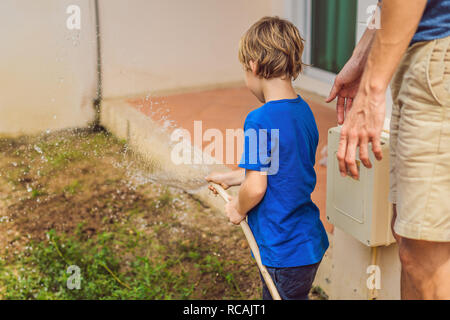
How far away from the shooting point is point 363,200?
82.2 inches

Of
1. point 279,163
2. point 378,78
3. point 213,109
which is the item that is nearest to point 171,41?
point 213,109

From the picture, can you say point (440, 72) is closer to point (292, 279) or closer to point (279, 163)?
point (279, 163)

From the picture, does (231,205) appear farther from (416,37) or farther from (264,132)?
(416,37)

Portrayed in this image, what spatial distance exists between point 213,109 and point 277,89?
259 cm

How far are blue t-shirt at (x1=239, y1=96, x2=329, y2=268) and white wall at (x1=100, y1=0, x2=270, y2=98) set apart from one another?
2.14 m

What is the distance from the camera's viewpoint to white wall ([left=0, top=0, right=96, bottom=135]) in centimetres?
348

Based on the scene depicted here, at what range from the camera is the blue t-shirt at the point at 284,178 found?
1662mm

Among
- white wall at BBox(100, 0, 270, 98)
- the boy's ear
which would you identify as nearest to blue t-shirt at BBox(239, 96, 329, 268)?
the boy's ear

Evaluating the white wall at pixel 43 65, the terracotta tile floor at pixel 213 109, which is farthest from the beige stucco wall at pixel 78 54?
the terracotta tile floor at pixel 213 109

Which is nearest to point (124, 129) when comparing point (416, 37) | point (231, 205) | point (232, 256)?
point (232, 256)

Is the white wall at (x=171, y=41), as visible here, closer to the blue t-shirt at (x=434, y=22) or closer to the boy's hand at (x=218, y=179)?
the boy's hand at (x=218, y=179)

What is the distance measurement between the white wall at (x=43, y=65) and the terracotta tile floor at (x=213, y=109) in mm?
394

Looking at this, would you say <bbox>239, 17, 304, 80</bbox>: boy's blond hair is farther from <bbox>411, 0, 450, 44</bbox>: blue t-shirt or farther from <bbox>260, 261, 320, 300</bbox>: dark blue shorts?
<bbox>260, 261, 320, 300</bbox>: dark blue shorts

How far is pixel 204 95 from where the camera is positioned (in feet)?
15.0
